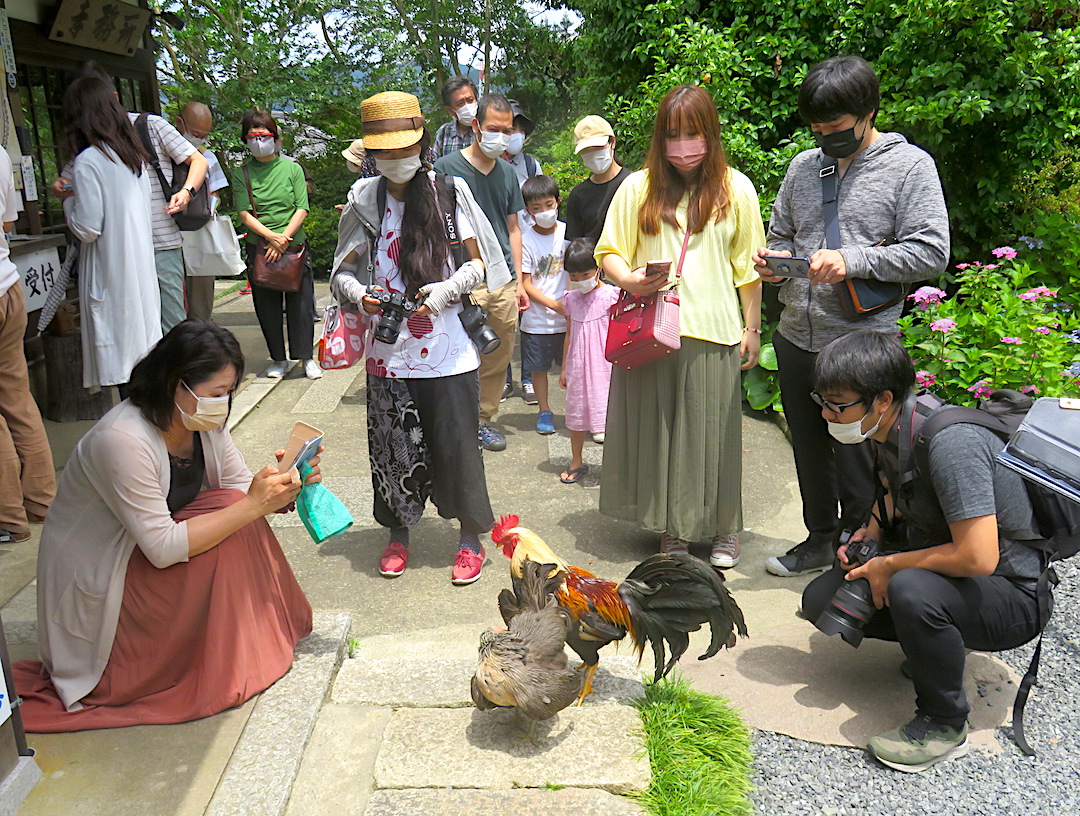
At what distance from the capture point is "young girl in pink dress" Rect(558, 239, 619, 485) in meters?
5.12

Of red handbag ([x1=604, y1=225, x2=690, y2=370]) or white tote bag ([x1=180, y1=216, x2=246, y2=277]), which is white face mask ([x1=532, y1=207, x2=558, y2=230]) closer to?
white tote bag ([x1=180, y1=216, x2=246, y2=277])

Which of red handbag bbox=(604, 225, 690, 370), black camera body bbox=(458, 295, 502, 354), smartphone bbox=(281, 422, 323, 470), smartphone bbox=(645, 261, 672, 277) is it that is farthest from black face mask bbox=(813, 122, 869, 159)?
smartphone bbox=(281, 422, 323, 470)

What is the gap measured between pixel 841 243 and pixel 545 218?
8.81 feet

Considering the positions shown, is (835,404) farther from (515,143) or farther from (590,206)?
(515,143)

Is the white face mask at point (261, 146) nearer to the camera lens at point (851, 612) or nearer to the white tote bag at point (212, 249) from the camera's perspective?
the white tote bag at point (212, 249)

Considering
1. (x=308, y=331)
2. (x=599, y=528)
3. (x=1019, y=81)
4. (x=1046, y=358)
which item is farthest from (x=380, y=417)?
(x=1019, y=81)

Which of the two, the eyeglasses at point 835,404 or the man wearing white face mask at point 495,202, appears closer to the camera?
the eyeglasses at point 835,404

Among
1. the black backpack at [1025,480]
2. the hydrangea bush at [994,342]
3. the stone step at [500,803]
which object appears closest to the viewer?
the stone step at [500,803]

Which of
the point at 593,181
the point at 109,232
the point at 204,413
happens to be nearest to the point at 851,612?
the point at 204,413

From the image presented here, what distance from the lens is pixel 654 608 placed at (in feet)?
9.63

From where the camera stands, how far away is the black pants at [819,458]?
3711mm

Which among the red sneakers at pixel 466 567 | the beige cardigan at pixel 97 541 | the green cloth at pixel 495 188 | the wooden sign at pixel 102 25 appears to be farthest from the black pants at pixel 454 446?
the wooden sign at pixel 102 25

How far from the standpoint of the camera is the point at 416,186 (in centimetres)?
369

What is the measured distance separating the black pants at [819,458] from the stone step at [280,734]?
2050 millimetres
